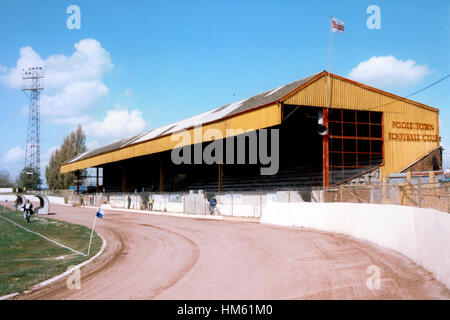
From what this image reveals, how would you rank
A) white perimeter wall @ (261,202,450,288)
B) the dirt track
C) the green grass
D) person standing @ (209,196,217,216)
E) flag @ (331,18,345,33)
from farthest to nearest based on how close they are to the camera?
person standing @ (209,196,217,216)
flag @ (331,18,345,33)
the green grass
white perimeter wall @ (261,202,450,288)
the dirt track

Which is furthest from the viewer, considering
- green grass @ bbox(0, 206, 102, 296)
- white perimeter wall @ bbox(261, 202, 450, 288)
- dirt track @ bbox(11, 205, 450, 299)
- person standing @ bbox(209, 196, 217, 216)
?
person standing @ bbox(209, 196, 217, 216)

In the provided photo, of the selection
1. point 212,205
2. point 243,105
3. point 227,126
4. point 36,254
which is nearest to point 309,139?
point 243,105

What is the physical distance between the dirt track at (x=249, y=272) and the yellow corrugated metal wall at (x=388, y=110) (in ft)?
47.9

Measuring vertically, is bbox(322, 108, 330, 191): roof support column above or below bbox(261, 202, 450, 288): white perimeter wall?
above

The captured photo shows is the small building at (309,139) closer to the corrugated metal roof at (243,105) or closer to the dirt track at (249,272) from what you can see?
the corrugated metal roof at (243,105)

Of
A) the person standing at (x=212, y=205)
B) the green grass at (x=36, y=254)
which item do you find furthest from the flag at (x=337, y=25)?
the green grass at (x=36, y=254)

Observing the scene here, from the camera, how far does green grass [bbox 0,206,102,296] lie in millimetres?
10742

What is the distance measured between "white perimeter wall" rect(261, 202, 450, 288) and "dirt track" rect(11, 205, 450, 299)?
386 mm

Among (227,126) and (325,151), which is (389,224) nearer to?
(325,151)

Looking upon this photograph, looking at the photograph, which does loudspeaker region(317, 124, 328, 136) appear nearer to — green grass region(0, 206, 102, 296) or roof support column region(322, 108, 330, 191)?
roof support column region(322, 108, 330, 191)

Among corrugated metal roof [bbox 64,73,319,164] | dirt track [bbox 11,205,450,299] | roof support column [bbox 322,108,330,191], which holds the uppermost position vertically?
corrugated metal roof [bbox 64,73,319,164]

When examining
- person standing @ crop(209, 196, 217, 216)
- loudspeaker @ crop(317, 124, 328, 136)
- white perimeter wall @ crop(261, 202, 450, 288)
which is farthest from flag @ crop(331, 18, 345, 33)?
person standing @ crop(209, 196, 217, 216)

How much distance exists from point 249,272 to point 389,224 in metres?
5.88

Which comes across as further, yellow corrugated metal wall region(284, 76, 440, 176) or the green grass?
yellow corrugated metal wall region(284, 76, 440, 176)
